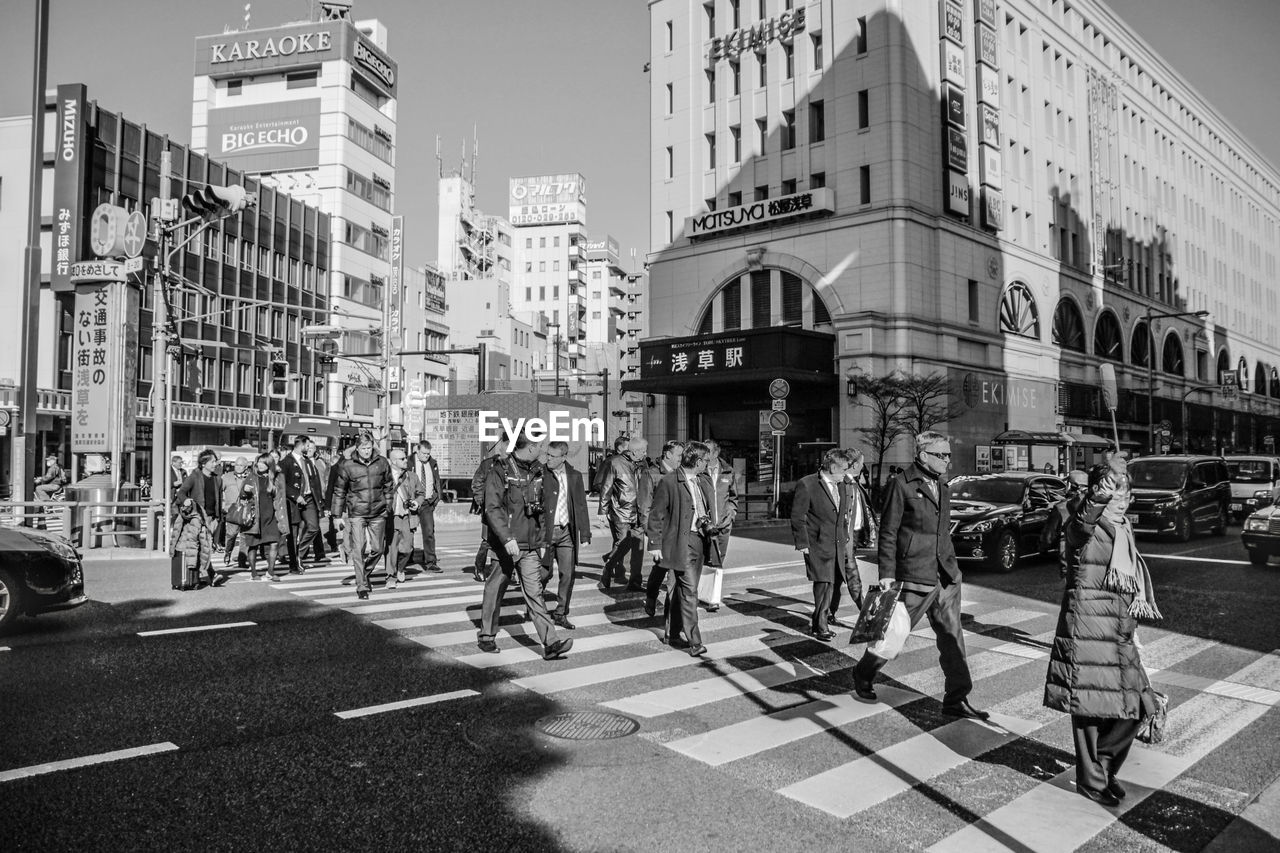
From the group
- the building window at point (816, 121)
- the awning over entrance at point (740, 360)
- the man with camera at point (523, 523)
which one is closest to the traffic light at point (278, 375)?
the awning over entrance at point (740, 360)

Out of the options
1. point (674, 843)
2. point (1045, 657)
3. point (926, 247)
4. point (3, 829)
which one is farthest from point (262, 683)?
point (926, 247)

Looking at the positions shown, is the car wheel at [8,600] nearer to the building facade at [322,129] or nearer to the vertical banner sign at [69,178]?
the vertical banner sign at [69,178]

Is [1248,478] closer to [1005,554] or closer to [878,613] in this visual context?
[1005,554]

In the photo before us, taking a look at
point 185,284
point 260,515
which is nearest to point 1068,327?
point 185,284

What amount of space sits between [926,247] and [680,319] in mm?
12096

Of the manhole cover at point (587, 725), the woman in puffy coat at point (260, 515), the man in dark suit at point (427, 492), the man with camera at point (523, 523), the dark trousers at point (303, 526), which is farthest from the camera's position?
the dark trousers at point (303, 526)

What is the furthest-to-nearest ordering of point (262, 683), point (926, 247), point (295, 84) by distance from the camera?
point (295, 84) → point (926, 247) → point (262, 683)

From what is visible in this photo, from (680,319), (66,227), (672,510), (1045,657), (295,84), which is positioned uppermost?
(295,84)

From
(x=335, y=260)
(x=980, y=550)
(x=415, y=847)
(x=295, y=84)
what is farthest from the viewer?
(x=295, y=84)

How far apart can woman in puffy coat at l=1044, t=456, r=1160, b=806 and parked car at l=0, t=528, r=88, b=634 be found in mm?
9039

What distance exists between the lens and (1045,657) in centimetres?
805

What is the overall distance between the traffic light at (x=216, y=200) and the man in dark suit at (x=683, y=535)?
13886 mm

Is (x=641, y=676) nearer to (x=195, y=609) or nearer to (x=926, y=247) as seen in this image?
(x=195, y=609)

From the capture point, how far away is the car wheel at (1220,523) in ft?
67.5
